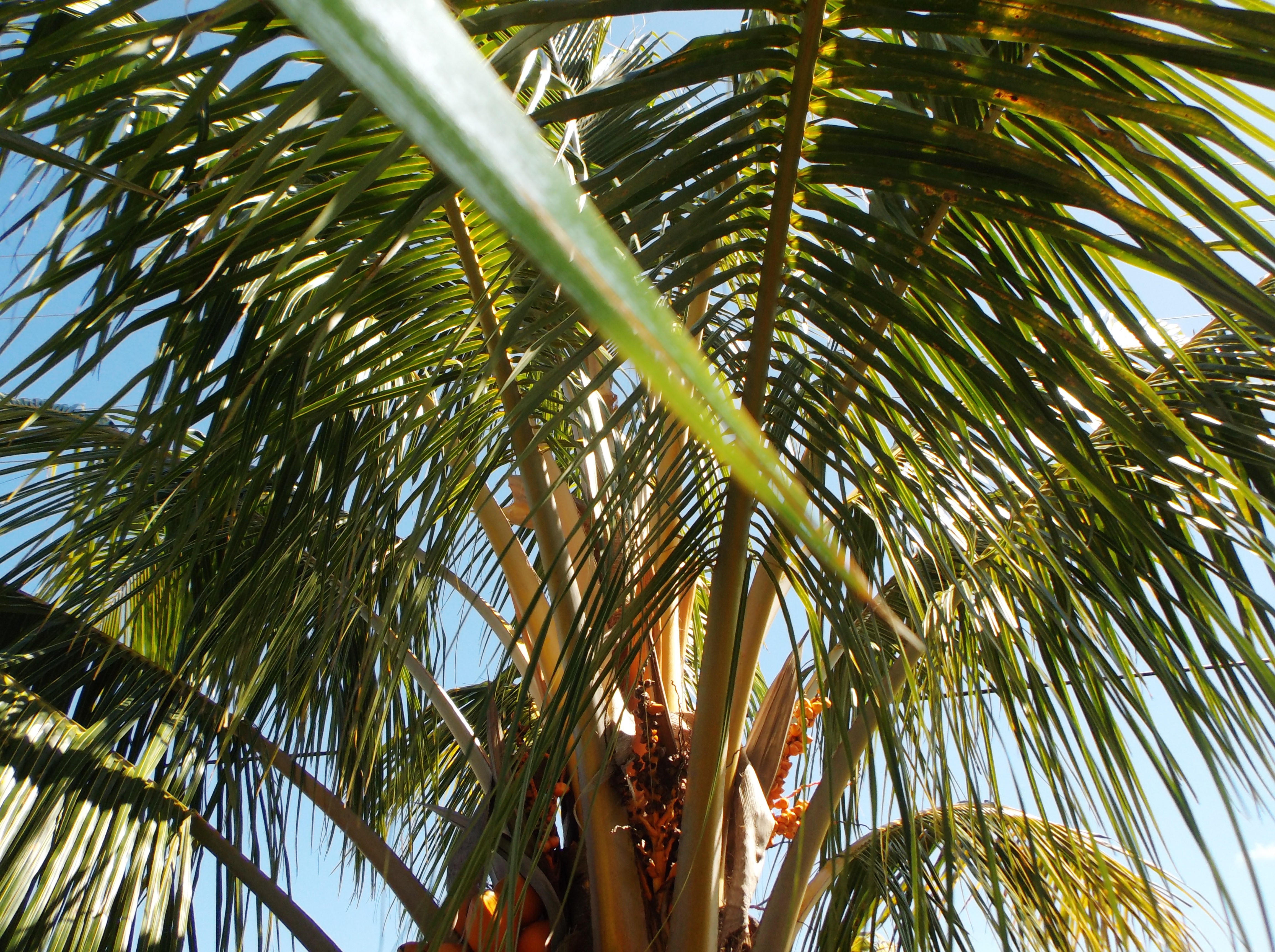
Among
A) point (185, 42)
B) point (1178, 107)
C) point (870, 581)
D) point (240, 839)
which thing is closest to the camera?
point (185, 42)

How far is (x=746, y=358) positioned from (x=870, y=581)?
30 centimetres

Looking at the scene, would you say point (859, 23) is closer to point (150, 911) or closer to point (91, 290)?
point (91, 290)

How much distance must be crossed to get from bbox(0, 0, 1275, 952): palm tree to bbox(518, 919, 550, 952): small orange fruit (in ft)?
0.14

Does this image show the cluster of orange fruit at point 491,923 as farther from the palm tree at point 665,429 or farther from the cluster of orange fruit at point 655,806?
the cluster of orange fruit at point 655,806

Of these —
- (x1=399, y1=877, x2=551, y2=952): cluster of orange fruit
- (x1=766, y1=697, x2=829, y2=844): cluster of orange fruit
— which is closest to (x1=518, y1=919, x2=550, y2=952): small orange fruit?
(x1=399, y1=877, x2=551, y2=952): cluster of orange fruit

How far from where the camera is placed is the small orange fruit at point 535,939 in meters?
1.61

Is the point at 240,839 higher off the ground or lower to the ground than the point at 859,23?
lower

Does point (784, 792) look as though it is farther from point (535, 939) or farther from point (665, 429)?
point (665, 429)

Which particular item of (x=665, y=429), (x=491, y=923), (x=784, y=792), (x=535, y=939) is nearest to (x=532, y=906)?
(x=535, y=939)

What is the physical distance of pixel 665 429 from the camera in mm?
1174

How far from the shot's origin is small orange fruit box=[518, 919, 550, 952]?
1.61 meters

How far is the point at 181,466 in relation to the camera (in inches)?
46.0

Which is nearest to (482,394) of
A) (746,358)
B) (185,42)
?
(746,358)

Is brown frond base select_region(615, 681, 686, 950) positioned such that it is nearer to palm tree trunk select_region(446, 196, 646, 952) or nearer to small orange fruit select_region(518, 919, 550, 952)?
palm tree trunk select_region(446, 196, 646, 952)
